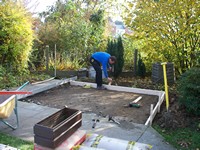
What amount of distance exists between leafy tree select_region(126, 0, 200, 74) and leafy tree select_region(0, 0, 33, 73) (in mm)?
3658

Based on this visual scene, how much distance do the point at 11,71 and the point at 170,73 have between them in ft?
18.4

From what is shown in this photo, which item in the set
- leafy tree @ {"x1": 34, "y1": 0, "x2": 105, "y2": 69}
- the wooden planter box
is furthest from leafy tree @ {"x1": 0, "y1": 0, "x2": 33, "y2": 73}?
the wooden planter box

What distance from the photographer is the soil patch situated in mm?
4711

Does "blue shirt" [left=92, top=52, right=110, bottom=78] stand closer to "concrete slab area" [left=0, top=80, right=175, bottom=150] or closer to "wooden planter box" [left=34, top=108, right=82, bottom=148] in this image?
"concrete slab area" [left=0, top=80, right=175, bottom=150]

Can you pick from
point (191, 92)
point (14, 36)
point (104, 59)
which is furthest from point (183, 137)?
point (14, 36)

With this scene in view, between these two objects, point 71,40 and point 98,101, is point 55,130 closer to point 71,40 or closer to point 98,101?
point 98,101

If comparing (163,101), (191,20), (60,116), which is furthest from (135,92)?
(60,116)

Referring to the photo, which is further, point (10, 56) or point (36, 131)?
point (10, 56)

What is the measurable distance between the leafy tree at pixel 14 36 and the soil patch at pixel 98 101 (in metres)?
1.91

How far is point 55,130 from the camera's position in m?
2.46

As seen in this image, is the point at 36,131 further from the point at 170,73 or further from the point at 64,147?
the point at 170,73

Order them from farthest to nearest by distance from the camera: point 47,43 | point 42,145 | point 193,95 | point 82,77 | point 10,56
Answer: point 47,43 → point 82,77 → point 10,56 → point 193,95 → point 42,145

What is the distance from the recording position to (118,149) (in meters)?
2.63

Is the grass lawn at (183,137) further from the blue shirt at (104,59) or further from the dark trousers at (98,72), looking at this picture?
the dark trousers at (98,72)
